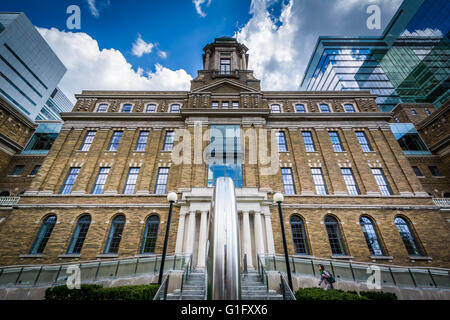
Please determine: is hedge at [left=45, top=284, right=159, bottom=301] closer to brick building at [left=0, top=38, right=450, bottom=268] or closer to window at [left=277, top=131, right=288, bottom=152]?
brick building at [left=0, top=38, right=450, bottom=268]

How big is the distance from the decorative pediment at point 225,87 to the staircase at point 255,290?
1837 centimetres

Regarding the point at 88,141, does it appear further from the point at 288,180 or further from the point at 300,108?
the point at 300,108

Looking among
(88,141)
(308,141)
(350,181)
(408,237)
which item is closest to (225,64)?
(308,141)

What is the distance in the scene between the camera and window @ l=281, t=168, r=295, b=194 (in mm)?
16953

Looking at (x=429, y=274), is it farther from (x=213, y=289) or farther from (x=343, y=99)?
(x=343, y=99)

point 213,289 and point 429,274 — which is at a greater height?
point 213,289

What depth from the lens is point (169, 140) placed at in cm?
1959

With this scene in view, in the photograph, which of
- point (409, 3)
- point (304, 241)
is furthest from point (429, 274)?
point (409, 3)

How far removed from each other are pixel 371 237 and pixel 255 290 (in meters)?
12.1

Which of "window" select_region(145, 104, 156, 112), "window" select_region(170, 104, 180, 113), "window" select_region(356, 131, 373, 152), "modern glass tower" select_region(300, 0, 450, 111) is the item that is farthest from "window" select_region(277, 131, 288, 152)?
"modern glass tower" select_region(300, 0, 450, 111)

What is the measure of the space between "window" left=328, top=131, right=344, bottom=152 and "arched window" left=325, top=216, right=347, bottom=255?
24.6ft

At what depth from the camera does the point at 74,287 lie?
7.67m

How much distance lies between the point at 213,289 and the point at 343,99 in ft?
86.2
